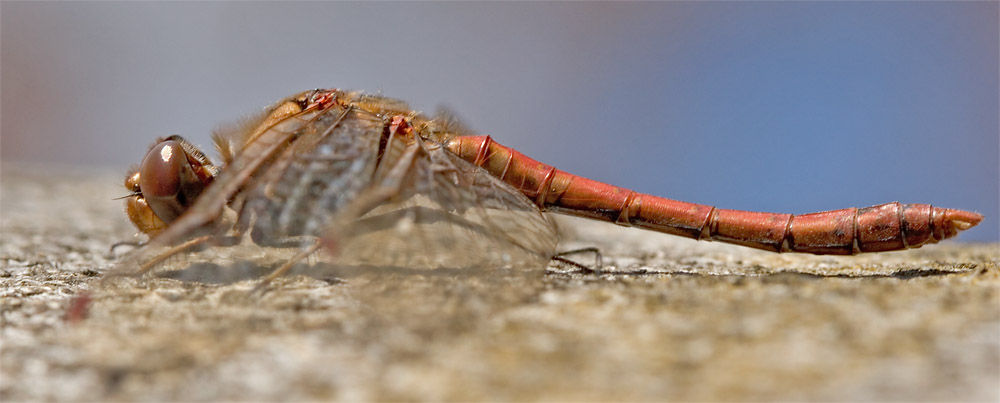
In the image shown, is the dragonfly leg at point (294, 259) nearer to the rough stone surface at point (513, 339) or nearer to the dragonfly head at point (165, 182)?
the rough stone surface at point (513, 339)

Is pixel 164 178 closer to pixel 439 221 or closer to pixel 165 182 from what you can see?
pixel 165 182

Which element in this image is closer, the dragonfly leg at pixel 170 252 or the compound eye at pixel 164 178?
the dragonfly leg at pixel 170 252

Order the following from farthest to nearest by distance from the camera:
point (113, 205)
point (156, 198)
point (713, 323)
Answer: point (113, 205) → point (156, 198) → point (713, 323)

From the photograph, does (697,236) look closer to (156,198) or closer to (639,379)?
(639,379)

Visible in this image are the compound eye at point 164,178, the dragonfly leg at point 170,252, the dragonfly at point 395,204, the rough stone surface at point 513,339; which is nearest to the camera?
the rough stone surface at point 513,339

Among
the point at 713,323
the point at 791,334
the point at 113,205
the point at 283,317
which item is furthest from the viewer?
the point at 113,205

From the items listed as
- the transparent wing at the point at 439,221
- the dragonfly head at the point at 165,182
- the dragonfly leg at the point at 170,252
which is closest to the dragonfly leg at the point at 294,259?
the transparent wing at the point at 439,221

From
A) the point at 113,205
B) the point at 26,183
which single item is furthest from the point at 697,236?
the point at 26,183

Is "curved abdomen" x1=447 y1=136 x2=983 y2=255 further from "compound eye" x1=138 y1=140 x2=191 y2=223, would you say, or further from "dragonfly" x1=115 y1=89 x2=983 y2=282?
"compound eye" x1=138 y1=140 x2=191 y2=223
